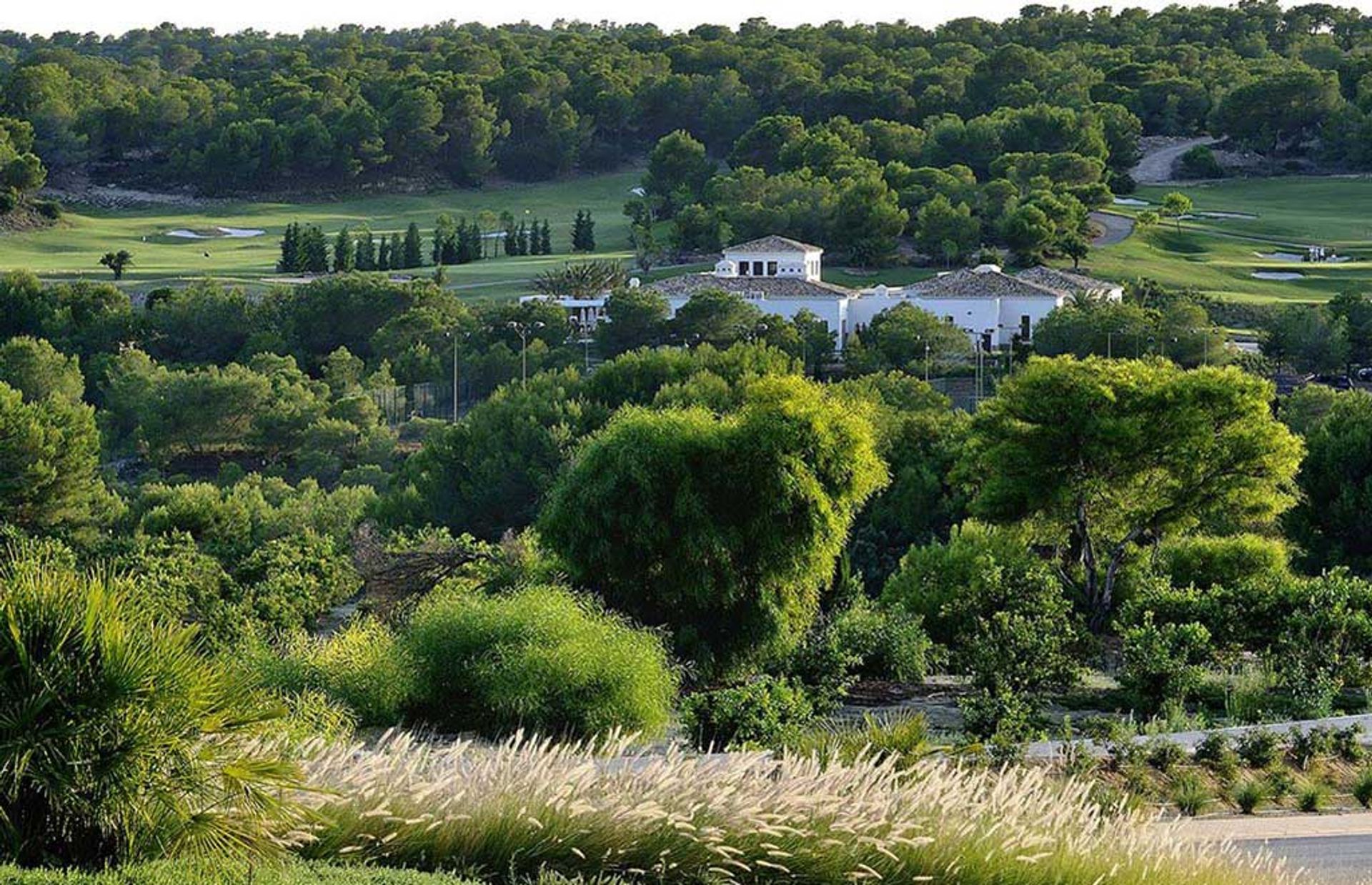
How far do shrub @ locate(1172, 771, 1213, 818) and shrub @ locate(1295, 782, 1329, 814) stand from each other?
0.68 meters

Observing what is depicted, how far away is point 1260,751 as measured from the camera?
1433cm

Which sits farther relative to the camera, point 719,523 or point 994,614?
point 719,523

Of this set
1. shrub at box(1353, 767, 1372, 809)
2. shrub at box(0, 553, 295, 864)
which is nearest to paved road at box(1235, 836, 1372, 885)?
shrub at box(1353, 767, 1372, 809)

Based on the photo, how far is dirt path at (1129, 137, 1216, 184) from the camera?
114 metres

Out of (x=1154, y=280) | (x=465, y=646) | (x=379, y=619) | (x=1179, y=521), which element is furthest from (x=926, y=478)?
(x=1154, y=280)

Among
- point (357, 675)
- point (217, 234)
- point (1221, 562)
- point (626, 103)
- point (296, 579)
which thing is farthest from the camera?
point (626, 103)

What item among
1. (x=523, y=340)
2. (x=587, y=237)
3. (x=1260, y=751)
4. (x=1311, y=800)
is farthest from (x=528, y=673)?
(x=587, y=237)

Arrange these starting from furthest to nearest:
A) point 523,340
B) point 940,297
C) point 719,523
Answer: point 940,297 < point 523,340 < point 719,523

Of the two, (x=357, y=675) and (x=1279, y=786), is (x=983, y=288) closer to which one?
(x=357, y=675)

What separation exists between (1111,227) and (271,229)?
49934 millimetres

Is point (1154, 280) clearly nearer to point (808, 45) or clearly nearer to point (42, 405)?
point (42, 405)

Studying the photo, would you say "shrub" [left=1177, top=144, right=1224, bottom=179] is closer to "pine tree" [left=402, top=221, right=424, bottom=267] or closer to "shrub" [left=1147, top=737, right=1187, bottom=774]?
"pine tree" [left=402, top=221, right=424, bottom=267]

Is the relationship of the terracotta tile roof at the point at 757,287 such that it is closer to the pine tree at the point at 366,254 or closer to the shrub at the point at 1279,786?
the pine tree at the point at 366,254

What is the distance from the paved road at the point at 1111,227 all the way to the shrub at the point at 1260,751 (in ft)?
255
